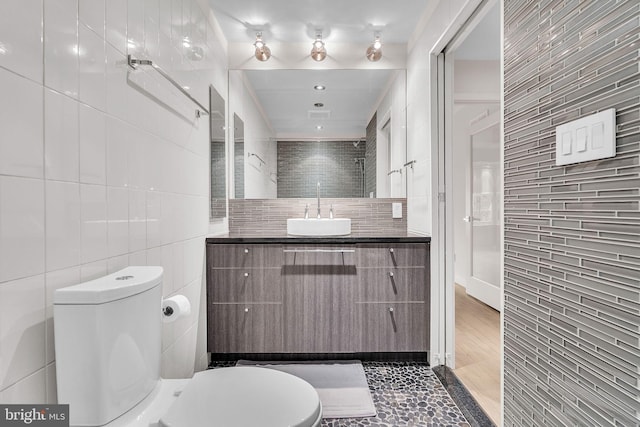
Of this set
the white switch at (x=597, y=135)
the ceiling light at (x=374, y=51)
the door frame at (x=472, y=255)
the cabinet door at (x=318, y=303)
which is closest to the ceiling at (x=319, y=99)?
the ceiling light at (x=374, y=51)

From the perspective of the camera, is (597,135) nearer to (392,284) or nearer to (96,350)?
(96,350)

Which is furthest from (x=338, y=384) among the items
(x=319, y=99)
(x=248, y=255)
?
(x=319, y=99)

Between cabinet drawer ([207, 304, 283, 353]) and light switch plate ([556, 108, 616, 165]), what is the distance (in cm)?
177

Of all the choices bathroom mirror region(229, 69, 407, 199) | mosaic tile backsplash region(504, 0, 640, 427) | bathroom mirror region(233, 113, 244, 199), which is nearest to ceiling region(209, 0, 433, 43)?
bathroom mirror region(229, 69, 407, 199)

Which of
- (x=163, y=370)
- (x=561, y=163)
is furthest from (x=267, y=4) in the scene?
(x=163, y=370)

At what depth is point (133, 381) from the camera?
103 centimetres

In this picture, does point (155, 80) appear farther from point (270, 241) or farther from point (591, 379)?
point (591, 379)

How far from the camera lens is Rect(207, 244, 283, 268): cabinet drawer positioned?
2.25 meters

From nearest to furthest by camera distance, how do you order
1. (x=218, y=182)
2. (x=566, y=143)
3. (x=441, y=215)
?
1. (x=566, y=143)
2. (x=441, y=215)
3. (x=218, y=182)

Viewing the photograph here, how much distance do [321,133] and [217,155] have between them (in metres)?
0.86

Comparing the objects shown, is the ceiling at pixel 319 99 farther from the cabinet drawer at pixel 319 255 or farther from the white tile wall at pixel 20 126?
the white tile wall at pixel 20 126

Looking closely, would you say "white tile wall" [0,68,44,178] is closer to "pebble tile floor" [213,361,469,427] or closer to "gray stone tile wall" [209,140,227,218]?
"gray stone tile wall" [209,140,227,218]

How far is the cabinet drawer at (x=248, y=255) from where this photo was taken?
7.39 feet

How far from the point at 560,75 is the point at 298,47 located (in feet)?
6.91
